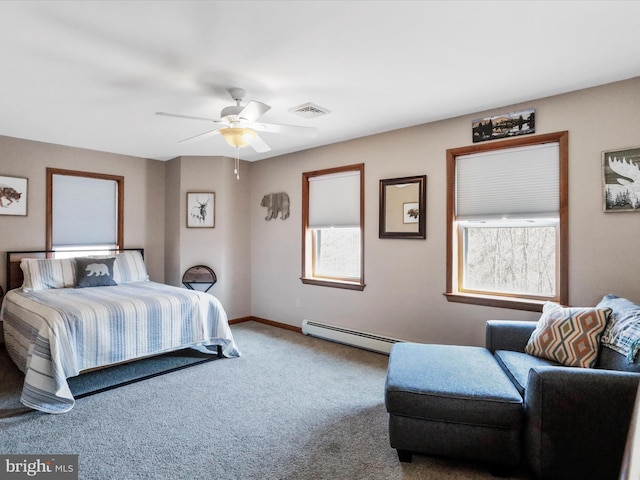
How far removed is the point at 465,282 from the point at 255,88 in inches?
105

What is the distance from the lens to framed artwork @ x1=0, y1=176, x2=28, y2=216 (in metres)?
4.16

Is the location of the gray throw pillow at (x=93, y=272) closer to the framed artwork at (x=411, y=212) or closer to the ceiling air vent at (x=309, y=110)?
the ceiling air vent at (x=309, y=110)

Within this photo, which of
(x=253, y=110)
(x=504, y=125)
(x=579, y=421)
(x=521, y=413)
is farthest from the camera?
(x=504, y=125)

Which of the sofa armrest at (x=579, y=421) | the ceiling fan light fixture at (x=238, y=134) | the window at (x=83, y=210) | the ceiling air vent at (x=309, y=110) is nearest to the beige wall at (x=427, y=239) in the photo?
the ceiling air vent at (x=309, y=110)

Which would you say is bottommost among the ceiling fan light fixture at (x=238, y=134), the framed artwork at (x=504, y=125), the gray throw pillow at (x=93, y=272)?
the gray throw pillow at (x=93, y=272)

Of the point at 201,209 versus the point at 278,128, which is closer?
the point at 278,128

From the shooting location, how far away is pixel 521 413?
6.36ft

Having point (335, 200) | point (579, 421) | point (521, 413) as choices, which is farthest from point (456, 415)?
point (335, 200)

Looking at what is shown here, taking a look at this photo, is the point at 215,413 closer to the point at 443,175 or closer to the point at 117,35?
the point at 117,35

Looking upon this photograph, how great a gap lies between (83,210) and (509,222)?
5139mm

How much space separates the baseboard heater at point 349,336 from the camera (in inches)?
155

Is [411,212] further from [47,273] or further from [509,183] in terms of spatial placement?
[47,273]

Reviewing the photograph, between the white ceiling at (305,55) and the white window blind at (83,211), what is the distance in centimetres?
124

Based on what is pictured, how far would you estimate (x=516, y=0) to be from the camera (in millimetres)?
1829
